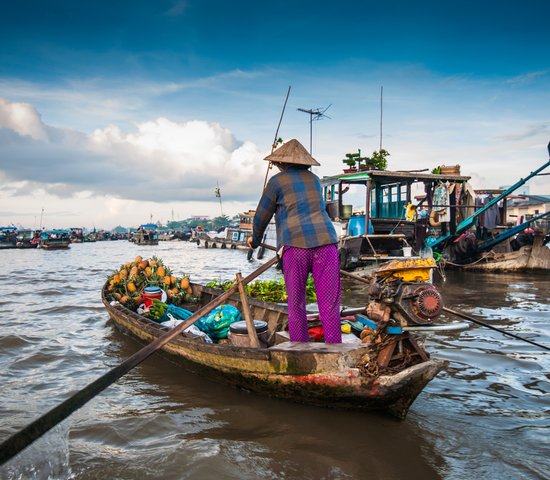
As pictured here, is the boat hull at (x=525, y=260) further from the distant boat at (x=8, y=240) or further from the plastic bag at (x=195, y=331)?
the distant boat at (x=8, y=240)

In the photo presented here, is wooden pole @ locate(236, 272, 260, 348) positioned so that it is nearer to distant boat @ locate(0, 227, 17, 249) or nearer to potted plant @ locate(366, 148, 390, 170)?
potted plant @ locate(366, 148, 390, 170)

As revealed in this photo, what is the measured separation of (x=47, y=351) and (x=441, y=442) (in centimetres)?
515

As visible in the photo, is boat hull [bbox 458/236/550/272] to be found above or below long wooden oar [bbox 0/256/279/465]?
above

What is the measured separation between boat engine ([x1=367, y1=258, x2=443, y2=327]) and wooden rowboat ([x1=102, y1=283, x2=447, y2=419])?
0.17 m

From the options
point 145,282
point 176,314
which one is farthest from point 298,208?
point 145,282

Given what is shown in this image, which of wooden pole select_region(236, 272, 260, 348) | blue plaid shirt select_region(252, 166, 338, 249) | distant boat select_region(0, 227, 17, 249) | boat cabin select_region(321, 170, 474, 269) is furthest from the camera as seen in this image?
distant boat select_region(0, 227, 17, 249)

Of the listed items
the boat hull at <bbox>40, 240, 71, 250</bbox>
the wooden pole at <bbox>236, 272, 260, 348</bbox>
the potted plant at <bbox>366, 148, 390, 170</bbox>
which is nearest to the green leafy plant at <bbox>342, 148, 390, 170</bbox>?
the potted plant at <bbox>366, 148, 390, 170</bbox>

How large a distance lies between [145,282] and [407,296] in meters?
5.11

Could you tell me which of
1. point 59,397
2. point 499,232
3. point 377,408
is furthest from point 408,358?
point 499,232

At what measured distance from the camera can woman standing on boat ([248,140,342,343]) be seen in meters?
3.63

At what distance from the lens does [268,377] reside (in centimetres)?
371

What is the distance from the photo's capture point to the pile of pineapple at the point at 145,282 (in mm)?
7090

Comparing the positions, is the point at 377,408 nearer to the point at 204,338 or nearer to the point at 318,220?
the point at 318,220

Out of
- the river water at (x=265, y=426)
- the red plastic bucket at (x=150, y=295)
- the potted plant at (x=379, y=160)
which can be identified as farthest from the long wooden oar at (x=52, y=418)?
the potted plant at (x=379, y=160)
